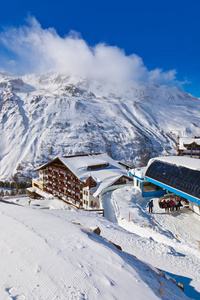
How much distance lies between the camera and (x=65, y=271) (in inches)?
192

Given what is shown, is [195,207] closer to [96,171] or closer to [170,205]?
[170,205]

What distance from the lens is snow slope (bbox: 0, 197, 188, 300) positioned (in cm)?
430

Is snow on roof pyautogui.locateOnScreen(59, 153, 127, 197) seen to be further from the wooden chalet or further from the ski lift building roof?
the ski lift building roof

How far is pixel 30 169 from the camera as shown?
86.6 m

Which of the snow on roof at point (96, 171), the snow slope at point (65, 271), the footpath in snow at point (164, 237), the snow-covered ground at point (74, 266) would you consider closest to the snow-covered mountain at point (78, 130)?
the snow on roof at point (96, 171)

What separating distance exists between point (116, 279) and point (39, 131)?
114472mm

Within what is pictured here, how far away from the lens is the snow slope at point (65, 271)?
4301 mm

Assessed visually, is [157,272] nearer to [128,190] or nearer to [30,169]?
[128,190]

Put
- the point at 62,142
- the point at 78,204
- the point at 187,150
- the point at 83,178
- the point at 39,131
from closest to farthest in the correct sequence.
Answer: the point at 83,178, the point at 78,204, the point at 187,150, the point at 62,142, the point at 39,131

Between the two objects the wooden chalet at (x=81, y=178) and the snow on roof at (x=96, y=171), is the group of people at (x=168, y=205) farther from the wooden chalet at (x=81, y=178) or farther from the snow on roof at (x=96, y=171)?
the snow on roof at (x=96, y=171)

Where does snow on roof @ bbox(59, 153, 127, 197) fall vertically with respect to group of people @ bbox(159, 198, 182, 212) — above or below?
above

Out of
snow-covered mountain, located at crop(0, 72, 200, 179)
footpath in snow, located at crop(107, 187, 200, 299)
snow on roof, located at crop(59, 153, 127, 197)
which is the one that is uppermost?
snow-covered mountain, located at crop(0, 72, 200, 179)

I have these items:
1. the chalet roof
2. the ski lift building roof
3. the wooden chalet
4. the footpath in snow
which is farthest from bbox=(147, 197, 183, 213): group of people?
the chalet roof

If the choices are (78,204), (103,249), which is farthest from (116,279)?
(78,204)
